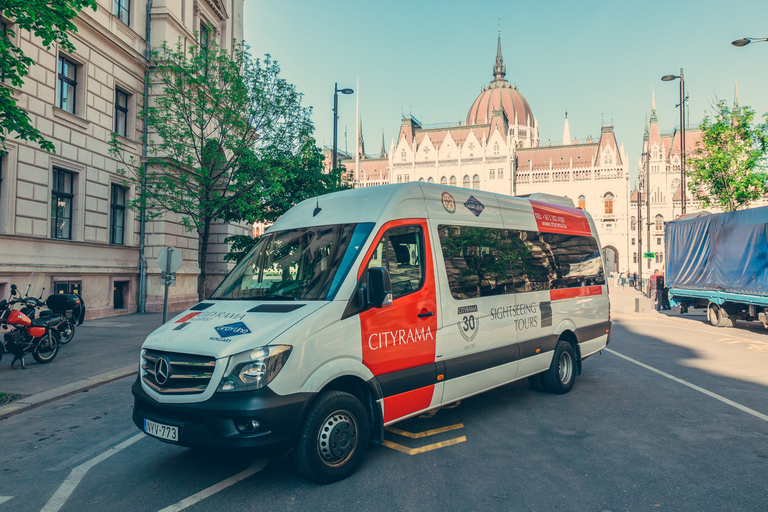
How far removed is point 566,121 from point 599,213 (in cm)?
4620

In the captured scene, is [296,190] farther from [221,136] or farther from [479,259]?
[479,259]

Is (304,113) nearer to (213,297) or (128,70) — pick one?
(128,70)

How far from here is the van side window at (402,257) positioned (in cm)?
454

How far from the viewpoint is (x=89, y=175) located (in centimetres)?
1579

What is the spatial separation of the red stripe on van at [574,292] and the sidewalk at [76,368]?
7.10m

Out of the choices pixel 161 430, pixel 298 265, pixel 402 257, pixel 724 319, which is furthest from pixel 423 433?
pixel 724 319

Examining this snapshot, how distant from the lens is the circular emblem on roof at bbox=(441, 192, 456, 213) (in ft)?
17.6

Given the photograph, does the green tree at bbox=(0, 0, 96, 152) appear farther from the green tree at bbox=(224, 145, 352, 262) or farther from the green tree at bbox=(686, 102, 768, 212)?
the green tree at bbox=(686, 102, 768, 212)

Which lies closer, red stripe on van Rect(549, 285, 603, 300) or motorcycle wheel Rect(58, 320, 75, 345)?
red stripe on van Rect(549, 285, 603, 300)

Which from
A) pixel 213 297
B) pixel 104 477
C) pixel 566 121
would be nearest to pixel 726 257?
pixel 213 297

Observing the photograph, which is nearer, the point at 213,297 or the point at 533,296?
the point at 213,297

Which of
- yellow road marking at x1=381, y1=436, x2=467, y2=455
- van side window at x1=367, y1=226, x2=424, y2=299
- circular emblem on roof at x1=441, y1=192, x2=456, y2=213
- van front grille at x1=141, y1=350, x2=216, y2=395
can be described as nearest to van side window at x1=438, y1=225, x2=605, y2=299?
circular emblem on roof at x1=441, y1=192, x2=456, y2=213

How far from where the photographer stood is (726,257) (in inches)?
583

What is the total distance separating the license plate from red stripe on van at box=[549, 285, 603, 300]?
492 cm
